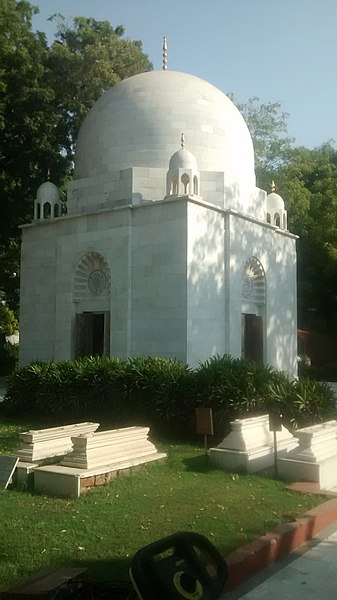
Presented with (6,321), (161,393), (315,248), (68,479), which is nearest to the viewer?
(68,479)

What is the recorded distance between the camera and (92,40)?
26.4 metres

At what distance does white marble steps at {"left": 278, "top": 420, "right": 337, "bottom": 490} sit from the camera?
797 cm

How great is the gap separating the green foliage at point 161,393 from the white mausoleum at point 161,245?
259cm

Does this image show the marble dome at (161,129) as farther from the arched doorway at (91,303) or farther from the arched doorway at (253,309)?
the arched doorway at (91,303)

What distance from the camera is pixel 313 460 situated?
26.3ft

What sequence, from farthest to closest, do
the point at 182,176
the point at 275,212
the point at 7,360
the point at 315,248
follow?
1. the point at 7,360
2. the point at 315,248
3. the point at 275,212
4. the point at 182,176

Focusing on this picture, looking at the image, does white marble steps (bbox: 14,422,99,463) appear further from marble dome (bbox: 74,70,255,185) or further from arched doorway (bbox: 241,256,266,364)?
marble dome (bbox: 74,70,255,185)

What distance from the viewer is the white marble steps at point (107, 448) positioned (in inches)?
298

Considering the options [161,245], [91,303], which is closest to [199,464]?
[161,245]

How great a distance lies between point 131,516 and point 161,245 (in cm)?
1040

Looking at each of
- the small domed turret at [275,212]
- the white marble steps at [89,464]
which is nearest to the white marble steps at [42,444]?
the white marble steps at [89,464]

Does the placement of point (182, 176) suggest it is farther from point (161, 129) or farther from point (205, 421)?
point (205, 421)

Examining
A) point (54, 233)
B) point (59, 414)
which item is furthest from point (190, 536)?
point (54, 233)

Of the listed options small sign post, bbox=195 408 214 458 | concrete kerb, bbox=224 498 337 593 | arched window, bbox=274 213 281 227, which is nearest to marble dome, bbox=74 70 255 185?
arched window, bbox=274 213 281 227
